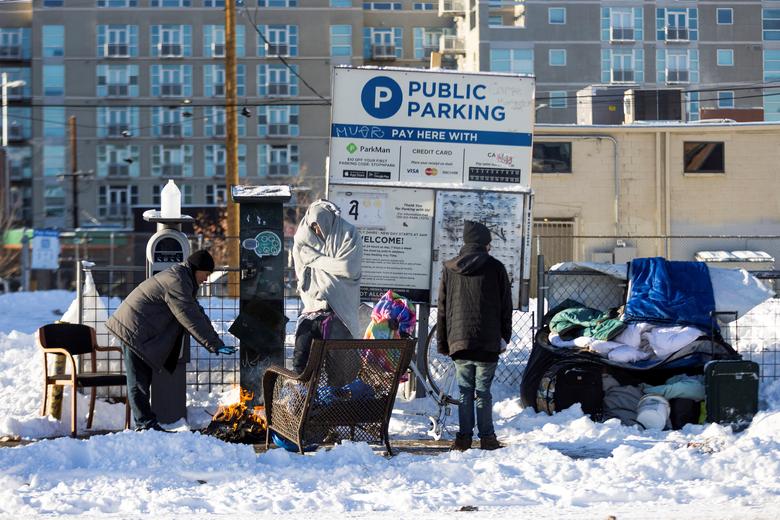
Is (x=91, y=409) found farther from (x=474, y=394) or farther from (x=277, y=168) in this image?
(x=277, y=168)

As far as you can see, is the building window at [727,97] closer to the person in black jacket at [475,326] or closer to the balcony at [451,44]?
the balcony at [451,44]

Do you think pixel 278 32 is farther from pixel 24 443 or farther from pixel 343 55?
pixel 24 443

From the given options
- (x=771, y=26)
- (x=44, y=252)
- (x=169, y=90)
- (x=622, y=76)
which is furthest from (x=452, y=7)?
(x=44, y=252)

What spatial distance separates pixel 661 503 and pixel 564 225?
95.9ft

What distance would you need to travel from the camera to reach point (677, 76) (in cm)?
6575

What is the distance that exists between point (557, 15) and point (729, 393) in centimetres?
5671

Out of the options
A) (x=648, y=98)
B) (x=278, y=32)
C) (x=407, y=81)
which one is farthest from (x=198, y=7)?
(x=407, y=81)

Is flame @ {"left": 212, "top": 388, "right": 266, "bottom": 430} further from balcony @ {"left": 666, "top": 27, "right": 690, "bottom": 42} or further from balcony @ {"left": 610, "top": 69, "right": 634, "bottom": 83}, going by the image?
balcony @ {"left": 666, "top": 27, "right": 690, "bottom": 42}

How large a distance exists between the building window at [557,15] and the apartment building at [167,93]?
41.7 ft

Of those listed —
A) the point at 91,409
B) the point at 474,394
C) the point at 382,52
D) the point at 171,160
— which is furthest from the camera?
the point at 382,52

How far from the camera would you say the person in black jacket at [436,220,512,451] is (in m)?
9.23

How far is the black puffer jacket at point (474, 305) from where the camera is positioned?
921cm

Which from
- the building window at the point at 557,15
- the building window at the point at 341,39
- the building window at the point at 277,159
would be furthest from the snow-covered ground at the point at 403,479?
the building window at the point at 341,39

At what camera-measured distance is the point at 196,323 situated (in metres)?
9.34
